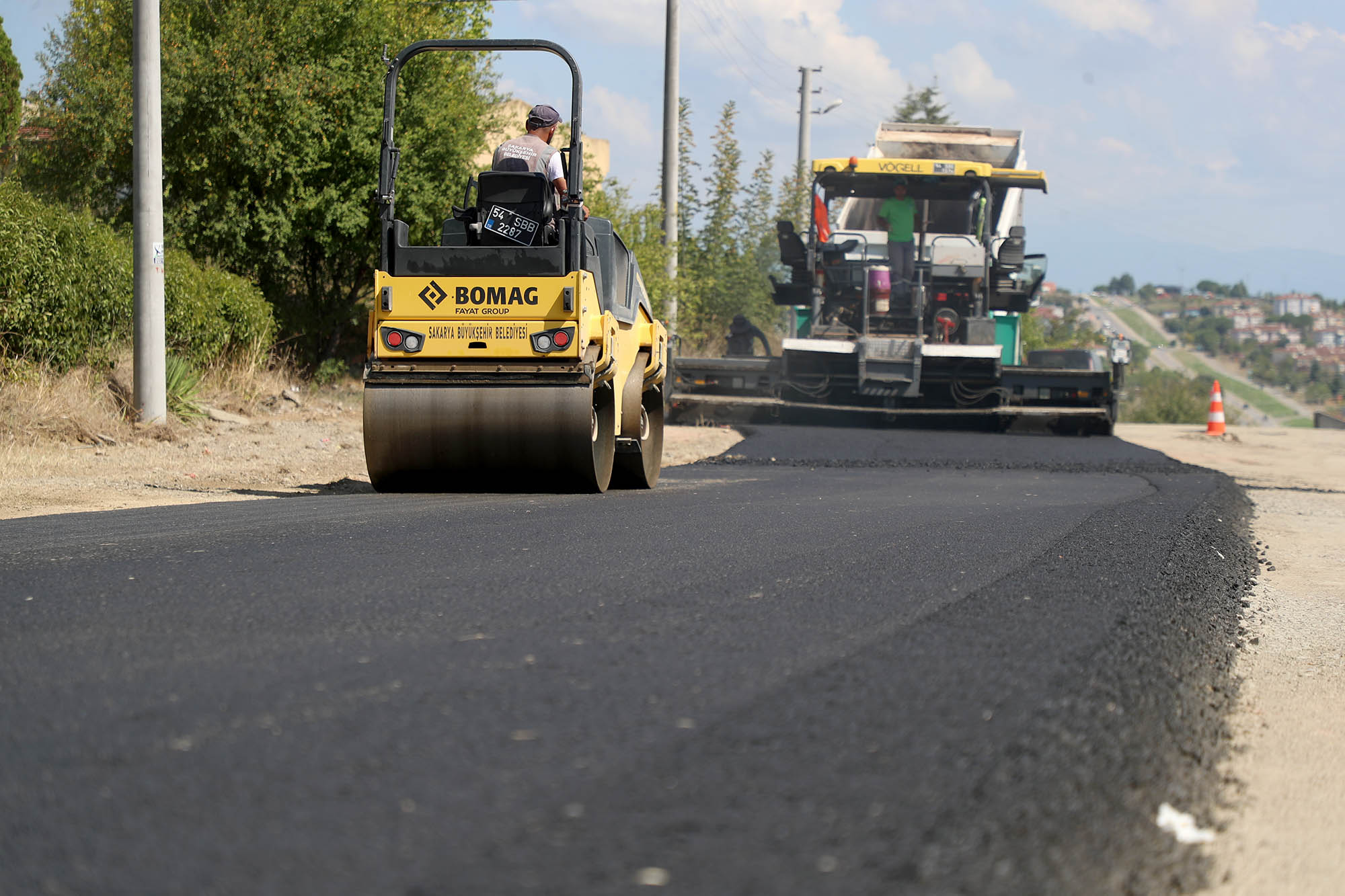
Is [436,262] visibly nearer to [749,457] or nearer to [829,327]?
[749,457]

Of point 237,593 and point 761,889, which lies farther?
point 237,593

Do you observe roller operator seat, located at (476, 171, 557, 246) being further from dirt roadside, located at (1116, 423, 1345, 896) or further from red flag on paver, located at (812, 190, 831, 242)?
red flag on paver, located at (812, 190, 831, 242)

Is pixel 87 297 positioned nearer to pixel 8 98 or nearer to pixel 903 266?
pixel 8 98

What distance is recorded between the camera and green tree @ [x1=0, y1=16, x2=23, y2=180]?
17.4 meters

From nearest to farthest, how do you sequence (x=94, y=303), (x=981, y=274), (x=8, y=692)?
1. (x=8, y=692)
2. (x=94, y=303)
3. (x=981, y=274)

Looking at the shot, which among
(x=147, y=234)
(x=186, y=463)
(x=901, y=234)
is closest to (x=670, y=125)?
(x=901, y=234)

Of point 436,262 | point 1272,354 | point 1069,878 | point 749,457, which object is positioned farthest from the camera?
point 1272,354

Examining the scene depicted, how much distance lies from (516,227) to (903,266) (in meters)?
9.61

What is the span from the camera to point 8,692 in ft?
9.92

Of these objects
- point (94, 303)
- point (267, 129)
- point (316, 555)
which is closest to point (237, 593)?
point (316, 555)

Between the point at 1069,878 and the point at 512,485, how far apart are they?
5.65 metres

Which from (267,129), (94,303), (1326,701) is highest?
(267,129)

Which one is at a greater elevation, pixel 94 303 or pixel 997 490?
pixel 94 303

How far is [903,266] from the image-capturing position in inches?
635
